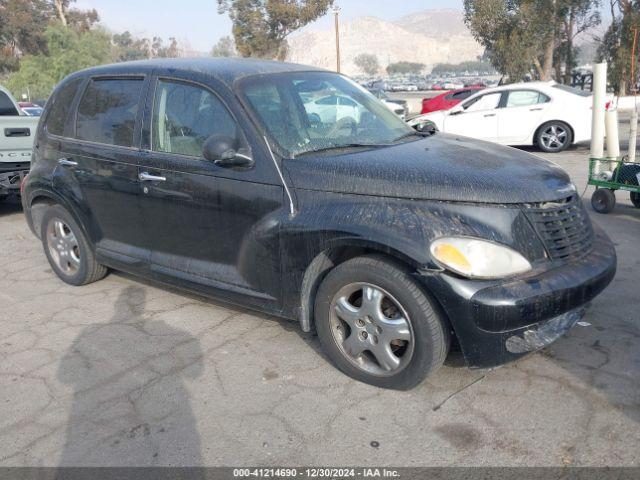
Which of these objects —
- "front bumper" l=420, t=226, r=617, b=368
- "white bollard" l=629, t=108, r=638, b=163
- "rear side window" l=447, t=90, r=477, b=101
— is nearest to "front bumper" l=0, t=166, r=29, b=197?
"front bumper" l=420, t=226, r=617, b=368

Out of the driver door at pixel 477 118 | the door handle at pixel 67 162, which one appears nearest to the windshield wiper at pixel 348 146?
the door handle at pixel 67 162

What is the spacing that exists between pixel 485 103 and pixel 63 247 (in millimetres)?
9760

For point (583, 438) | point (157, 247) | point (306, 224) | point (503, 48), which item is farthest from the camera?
point (503, 48)

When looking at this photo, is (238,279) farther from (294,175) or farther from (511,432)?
(511,432)

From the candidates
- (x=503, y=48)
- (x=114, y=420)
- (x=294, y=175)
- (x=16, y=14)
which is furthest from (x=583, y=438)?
(x=16, y=14)

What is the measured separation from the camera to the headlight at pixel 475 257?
9.62 feet

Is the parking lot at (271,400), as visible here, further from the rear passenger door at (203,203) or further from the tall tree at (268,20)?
the tall tree at (268,20)

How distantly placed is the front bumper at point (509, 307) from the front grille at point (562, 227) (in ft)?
0.34

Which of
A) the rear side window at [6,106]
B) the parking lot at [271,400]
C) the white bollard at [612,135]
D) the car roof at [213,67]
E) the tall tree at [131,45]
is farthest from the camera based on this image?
the tall tree at [131,45]

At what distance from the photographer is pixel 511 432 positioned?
9.58 feet

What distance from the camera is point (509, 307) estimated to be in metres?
2.89

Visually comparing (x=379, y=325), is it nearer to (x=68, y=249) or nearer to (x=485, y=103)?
(x=68, y=249)

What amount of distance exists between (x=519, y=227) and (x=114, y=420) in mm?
2364

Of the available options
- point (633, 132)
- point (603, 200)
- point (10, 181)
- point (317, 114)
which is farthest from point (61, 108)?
point (633, 132)
